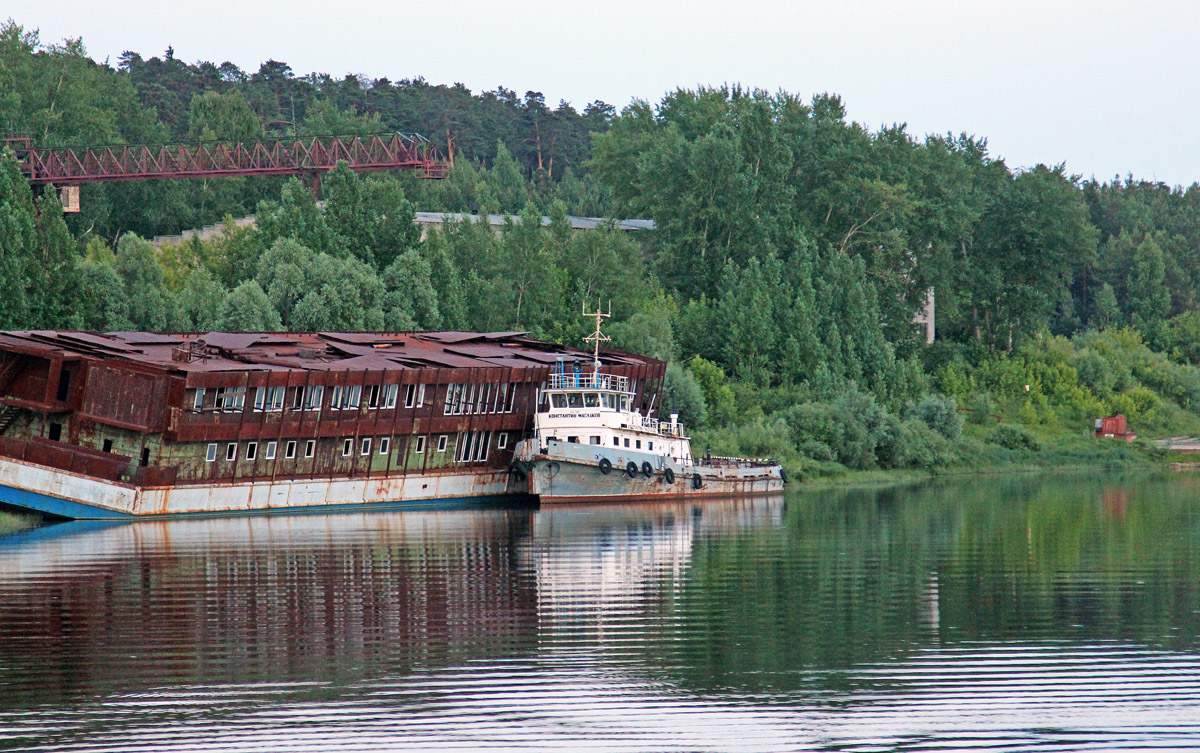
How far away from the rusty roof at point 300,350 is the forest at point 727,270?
27.8 feet

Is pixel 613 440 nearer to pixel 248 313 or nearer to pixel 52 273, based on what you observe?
pixel 248 313

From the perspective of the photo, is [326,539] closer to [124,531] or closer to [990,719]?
[124,531]

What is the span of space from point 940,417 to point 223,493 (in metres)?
49.5

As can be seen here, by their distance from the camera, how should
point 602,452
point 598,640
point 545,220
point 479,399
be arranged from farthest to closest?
point 545,220
point 479,399
point 602,452
point 598,640

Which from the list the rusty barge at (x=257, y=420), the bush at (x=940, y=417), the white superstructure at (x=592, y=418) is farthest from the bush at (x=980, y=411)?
the white superstructure at (x=592, y=418)

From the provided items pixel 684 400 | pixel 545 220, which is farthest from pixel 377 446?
pixel 545 220

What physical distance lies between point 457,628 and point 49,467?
94.6 feet

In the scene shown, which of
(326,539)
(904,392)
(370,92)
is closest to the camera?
(326,539)

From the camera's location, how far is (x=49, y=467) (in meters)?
56.9

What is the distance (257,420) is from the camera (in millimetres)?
61500

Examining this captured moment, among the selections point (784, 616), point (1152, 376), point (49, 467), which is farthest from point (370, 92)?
point (784, 616)

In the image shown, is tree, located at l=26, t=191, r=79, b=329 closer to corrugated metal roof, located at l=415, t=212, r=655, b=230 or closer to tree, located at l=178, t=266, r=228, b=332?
tree, located at l=178, t=266, r=228, b=332

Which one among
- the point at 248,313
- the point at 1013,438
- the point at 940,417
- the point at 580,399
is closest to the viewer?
the point at 580,399

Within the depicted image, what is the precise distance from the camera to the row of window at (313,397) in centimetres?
5997
